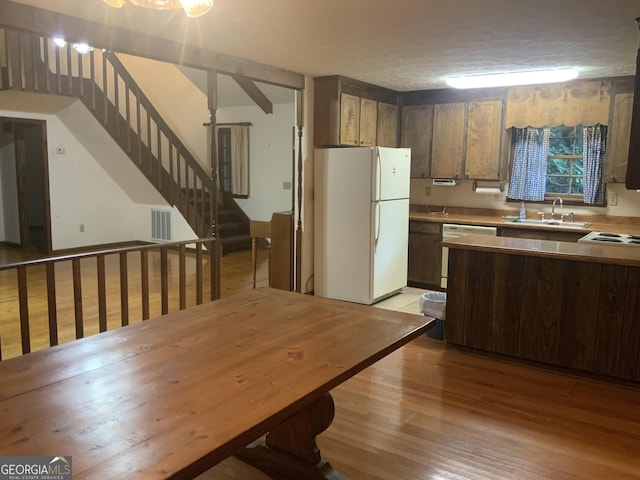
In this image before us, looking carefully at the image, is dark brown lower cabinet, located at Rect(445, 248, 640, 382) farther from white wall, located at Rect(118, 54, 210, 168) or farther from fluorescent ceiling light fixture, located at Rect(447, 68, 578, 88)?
white wall, located at Rect(118, 54, 210, 168)

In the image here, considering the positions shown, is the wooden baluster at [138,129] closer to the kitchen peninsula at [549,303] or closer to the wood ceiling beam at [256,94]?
the wood ceiling beam at [256,94]

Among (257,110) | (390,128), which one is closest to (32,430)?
(390,128)

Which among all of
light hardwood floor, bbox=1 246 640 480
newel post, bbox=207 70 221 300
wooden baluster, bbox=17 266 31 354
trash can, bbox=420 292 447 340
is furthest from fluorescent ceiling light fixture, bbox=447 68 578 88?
wooden baluster, bbox=17 266 31 354

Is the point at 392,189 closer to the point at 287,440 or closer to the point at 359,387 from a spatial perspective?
the point at 359,387

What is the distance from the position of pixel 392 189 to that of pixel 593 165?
2.02 meters

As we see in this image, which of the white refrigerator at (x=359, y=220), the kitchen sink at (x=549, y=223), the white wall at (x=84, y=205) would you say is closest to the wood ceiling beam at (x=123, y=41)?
the white refrigerator at (x=359, y=220)

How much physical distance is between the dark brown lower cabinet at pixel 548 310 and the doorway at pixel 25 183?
6.10 meters

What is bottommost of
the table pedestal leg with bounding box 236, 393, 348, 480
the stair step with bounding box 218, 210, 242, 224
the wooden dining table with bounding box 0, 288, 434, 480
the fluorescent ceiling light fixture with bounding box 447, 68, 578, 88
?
the table pedestal leg with bounding box 236, 393, 348, 480

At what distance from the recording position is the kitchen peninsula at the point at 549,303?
3363 millimetres

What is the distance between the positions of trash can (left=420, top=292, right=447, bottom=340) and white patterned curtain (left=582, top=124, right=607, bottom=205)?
2.09 metres

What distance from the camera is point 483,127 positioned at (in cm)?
564

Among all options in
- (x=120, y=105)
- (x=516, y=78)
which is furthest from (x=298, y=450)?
(x=120, y=105)

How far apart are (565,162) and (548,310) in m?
2.59

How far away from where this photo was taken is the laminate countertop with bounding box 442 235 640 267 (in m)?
3.37
